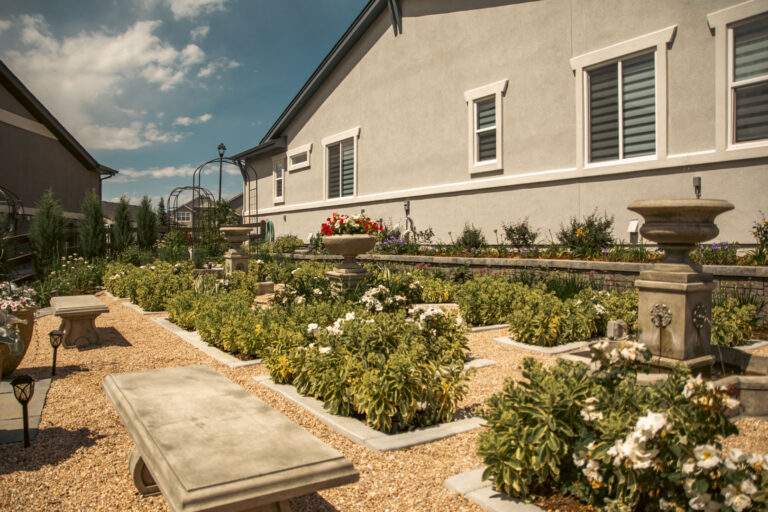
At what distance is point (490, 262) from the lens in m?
11.4

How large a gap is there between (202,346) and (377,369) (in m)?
3.95

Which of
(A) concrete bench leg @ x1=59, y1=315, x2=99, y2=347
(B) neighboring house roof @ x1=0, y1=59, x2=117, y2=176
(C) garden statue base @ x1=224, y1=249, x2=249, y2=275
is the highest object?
(B) neighboring house roof @ x1=0, y1=59, x2=117, y2=176

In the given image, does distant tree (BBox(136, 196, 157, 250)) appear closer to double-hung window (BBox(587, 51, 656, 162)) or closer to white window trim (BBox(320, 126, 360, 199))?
white window trim (BBox(320, 126, 360, 199))

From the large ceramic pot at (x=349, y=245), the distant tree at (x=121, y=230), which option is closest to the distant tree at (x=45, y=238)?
the distant tree at (x=121, y=230)

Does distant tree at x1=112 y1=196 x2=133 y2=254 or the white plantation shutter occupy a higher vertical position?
the white plantation shutter

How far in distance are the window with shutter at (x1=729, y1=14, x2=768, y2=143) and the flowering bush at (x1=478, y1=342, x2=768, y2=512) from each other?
7.60 metres

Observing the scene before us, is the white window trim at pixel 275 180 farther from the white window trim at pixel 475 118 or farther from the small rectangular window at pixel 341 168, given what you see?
the white window trim at pixel 475 118

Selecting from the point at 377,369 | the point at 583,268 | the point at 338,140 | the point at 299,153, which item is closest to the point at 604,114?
the point at 583,268

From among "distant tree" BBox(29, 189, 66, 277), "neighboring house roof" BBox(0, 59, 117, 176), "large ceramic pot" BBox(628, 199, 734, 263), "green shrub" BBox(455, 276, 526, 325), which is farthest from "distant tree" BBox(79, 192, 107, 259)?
"large ceramic pot" BBox(628, 199, 734, 263)

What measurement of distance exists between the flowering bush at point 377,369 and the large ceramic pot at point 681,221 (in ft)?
7.65

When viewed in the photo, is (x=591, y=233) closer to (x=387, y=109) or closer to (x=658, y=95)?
(x=658, y=95)

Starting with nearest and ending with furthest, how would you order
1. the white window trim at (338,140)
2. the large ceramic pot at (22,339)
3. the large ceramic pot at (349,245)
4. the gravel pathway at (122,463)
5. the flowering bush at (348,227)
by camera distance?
the gravel pathway at (122,463) < the large ceramic pot at (22,339) < the large ceramic pot at (349,245) < the flowering bush at (348,227) < the white window trim at (338,140)

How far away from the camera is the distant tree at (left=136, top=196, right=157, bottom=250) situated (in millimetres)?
19781

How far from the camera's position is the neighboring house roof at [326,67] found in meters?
16.7
